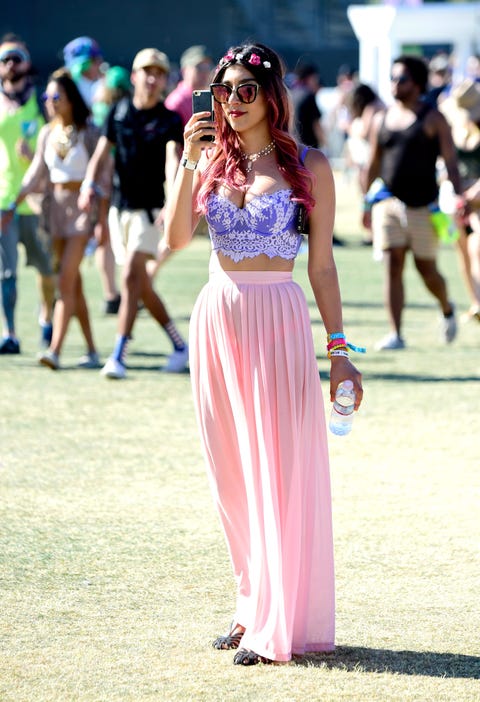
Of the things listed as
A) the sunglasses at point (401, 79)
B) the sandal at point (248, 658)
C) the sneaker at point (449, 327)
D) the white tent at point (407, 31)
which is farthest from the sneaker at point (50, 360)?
the white tent at point (407, 31)

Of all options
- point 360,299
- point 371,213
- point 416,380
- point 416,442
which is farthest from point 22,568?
point 360,299

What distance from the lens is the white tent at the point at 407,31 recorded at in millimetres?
33844

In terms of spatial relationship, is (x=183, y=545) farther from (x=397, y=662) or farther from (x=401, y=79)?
(x=401, y=79)

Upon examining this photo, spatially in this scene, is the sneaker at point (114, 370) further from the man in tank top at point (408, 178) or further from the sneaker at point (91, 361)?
the man in tank top at point (408, 178)

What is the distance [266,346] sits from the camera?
14.3 ft

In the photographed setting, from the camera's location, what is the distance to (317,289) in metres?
4.42

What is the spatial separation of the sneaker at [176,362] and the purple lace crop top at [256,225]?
553 cm

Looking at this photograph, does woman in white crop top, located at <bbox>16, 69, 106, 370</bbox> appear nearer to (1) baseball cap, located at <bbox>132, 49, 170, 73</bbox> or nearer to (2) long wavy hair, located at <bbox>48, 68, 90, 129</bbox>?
(2) long wavy hair, located at <bbox>48, 68, 90, 129</bbox>

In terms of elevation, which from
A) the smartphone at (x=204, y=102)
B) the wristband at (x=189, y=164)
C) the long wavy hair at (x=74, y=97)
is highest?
the long wavy hair at (x=74, y=97)

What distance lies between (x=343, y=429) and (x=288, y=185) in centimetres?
77

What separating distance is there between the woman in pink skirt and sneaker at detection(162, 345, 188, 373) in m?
5.46

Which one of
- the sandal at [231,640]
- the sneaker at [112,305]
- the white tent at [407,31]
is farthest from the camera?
the white tent at [407,31]

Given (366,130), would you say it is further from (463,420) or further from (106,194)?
(463,420)

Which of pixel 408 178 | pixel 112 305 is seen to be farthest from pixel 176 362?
pixel 112 305
